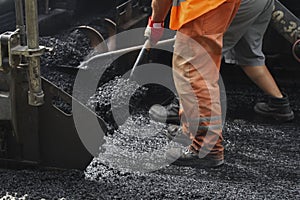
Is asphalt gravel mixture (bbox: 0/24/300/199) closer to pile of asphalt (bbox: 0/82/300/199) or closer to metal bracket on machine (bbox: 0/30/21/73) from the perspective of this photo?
pile of asphalt (bbox: 0/82/300/199)

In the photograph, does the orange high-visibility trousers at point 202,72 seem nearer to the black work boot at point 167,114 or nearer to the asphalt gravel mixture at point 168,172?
the asphalt gravel mixture at point 168,172

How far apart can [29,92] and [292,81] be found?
2645 mm

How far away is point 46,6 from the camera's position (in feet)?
19.2

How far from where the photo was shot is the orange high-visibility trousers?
3.22m

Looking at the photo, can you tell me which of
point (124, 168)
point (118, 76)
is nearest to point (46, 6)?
point (118, 76)

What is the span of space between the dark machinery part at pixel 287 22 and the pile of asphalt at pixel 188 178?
75cm

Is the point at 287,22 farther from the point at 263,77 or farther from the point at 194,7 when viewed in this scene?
the point at 194,7

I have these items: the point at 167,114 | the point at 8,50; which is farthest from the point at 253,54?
the point at 8,50

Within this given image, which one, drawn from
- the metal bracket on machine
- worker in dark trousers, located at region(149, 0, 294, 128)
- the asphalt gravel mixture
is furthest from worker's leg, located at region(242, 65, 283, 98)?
the metal bracket on machine

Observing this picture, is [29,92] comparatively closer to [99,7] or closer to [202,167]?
[202,167]

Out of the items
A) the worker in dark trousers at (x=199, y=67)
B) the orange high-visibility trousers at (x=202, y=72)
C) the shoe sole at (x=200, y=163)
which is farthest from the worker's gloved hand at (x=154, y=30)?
the shoe sole at (x=200, y=163)

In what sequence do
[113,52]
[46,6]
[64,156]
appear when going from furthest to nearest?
[46,6]
[113,52]
[64,156]

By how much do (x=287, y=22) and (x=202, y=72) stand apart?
4.11ft

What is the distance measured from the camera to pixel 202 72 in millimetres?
3271
